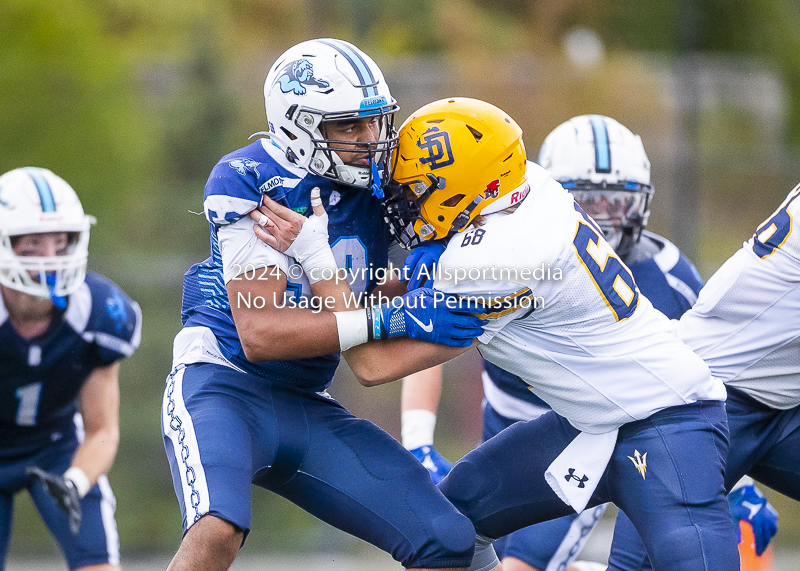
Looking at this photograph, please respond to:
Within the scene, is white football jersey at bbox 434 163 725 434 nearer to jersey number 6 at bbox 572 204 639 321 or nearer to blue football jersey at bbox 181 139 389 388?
jersey number 6 at bbox 572 204 639 321

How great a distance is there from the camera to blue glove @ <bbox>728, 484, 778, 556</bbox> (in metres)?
4.14

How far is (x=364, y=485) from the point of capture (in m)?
3.25

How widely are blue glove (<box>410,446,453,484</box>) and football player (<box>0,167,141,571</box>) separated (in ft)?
4.83

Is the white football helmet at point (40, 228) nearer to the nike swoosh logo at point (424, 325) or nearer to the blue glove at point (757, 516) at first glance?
the nike swoosh logo at point (424, 325)

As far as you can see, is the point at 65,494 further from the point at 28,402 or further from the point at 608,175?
the point at 608,175

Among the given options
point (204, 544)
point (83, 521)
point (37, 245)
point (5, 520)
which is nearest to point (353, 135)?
point (204, 544)

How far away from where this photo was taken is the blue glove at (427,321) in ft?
9.95

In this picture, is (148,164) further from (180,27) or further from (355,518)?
(355,518)

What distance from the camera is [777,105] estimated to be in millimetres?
15789

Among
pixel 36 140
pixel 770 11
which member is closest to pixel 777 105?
pixel 770 11

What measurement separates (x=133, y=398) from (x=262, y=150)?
17.1ft

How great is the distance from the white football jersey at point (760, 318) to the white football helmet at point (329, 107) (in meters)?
1.28

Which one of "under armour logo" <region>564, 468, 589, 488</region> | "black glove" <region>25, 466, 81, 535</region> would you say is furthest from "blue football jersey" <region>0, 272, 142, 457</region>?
"under armour logo" <region>564, 468, 589, 488</region>

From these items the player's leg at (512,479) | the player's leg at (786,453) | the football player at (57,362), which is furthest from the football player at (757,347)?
the football player at (57,362)
